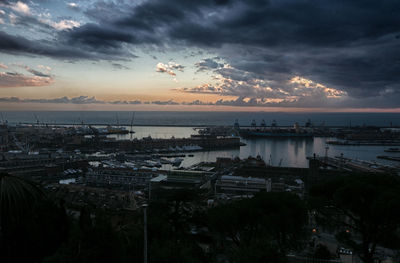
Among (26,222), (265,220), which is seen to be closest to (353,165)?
(265,220)

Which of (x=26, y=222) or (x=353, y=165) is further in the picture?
(x=353, y=165)

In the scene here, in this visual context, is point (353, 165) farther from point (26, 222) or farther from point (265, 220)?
point (26, 222)

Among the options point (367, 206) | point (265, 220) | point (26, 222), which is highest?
point (367, 206)

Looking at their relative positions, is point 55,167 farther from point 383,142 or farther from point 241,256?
point 383,142

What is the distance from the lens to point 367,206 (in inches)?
87.4

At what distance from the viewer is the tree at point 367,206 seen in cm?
210

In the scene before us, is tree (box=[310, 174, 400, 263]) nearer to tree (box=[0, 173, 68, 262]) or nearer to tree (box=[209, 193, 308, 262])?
tree (box=[209, 193, 308, 262])

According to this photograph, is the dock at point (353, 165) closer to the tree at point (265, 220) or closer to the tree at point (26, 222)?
the tree at point (265, 220)

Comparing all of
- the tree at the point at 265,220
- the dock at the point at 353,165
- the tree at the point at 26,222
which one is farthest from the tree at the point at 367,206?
the dock at the point at 353,165

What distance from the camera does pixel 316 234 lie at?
12.6ft

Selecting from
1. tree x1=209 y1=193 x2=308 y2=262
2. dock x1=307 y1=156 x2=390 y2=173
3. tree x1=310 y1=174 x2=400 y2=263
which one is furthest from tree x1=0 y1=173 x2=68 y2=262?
dock x1=307 y1=156 x2=390 y2=173

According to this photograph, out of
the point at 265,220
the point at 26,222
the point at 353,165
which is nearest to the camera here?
the point at 26,222

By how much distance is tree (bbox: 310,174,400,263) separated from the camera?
210cm

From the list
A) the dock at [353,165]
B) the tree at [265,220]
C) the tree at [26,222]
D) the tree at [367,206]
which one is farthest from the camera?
the dock at [353,165]
